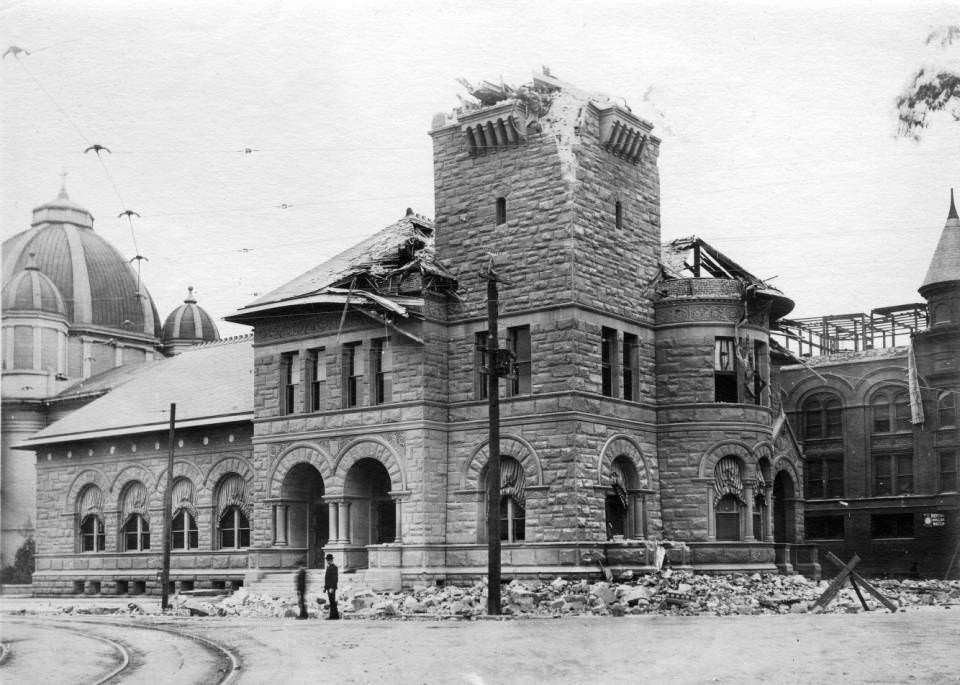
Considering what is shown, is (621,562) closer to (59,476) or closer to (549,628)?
(549,628)

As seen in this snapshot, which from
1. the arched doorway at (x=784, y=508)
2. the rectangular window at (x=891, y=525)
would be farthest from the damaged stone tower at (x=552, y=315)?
the rectangular window at (x=891, y=525)

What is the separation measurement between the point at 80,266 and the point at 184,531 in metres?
20.1

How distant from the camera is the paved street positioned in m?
17.3

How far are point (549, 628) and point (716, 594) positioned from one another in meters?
7.98

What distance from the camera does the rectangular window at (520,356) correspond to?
33.1 m

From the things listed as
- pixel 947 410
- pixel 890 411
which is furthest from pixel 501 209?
pixel 890 411

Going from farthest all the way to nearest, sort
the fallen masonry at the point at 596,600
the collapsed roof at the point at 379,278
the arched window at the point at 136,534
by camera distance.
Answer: the arched window at the point at 136,534, the collapsed roof at the point at 379,278, the fallen masonry at the point at 596,600

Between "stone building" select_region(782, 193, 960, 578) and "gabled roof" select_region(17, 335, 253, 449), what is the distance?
1973 centimetres

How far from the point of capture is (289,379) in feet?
120

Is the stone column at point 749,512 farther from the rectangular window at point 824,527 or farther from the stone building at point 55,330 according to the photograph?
the stone building at point 55,330

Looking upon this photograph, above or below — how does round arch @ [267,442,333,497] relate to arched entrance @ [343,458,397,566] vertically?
above

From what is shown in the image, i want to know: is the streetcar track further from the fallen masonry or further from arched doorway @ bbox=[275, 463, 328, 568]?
arched doorway @ bbox=[275, 463, 328, 568]

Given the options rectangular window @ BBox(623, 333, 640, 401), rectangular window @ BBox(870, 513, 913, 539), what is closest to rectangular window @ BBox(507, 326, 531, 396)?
rectangular window @ BBox(623, 333, 640, 401)

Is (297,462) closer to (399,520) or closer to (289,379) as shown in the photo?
(289,379)
